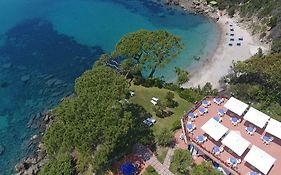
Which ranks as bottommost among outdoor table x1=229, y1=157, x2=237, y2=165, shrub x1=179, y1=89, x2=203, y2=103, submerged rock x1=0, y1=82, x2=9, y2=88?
submerged rock x1=0, y1=82, x2=9, y2=88

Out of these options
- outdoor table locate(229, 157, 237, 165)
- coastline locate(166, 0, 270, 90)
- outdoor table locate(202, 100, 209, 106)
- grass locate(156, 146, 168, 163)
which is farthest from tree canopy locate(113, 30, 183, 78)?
outdoor table locate(229, 157, 237, 165)

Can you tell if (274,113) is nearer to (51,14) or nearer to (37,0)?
(51,14)

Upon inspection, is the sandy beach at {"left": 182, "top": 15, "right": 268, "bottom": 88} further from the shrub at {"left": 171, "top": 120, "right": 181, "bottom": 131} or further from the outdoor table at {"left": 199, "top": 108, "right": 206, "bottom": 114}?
the outdoor table at {"left": 199, "top": 108, "right": 206, "bottom": 114}

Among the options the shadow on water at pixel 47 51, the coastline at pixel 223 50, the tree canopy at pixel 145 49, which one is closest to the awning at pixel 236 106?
the tree canopy at pixel 145 49

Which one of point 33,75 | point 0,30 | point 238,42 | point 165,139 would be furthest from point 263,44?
point 0,30

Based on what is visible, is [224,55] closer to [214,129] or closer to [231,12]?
[231,12]
